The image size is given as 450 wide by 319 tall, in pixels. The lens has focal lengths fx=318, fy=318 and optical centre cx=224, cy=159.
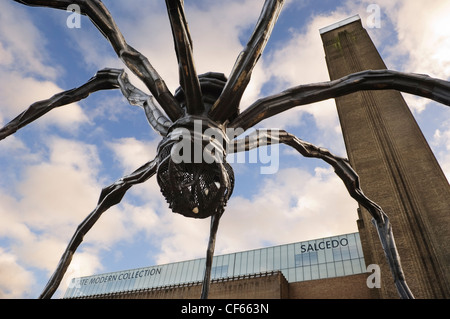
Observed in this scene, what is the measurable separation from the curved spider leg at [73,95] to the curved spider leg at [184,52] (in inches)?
47.0

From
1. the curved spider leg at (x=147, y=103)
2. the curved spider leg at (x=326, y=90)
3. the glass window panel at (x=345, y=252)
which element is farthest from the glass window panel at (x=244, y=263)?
the curved spider leg at (x=326, y=90)

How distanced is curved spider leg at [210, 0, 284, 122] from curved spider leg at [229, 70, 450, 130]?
166 mm

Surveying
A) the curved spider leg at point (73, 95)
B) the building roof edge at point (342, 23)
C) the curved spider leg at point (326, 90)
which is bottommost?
the curved spider leg at point (326, 90)

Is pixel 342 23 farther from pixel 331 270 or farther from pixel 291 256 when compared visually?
pixel 291 256

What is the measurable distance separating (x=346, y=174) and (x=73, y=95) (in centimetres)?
262

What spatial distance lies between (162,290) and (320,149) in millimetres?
26403

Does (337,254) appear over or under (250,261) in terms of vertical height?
under

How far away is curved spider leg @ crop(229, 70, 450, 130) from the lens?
2229 millimetres

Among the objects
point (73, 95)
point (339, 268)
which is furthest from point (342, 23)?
point (73, 95)

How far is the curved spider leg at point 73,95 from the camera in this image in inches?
112

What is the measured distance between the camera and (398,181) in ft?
57.9

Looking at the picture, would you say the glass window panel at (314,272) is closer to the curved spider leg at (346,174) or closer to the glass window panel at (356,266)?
the glass window panel at (356,266)

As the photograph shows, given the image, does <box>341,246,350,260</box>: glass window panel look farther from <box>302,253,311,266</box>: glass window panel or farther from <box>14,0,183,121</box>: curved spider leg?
<box>14,0,183,121</box>: curved spider leg

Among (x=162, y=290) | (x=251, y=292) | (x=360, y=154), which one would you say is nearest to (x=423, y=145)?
(x=360, y=154)
